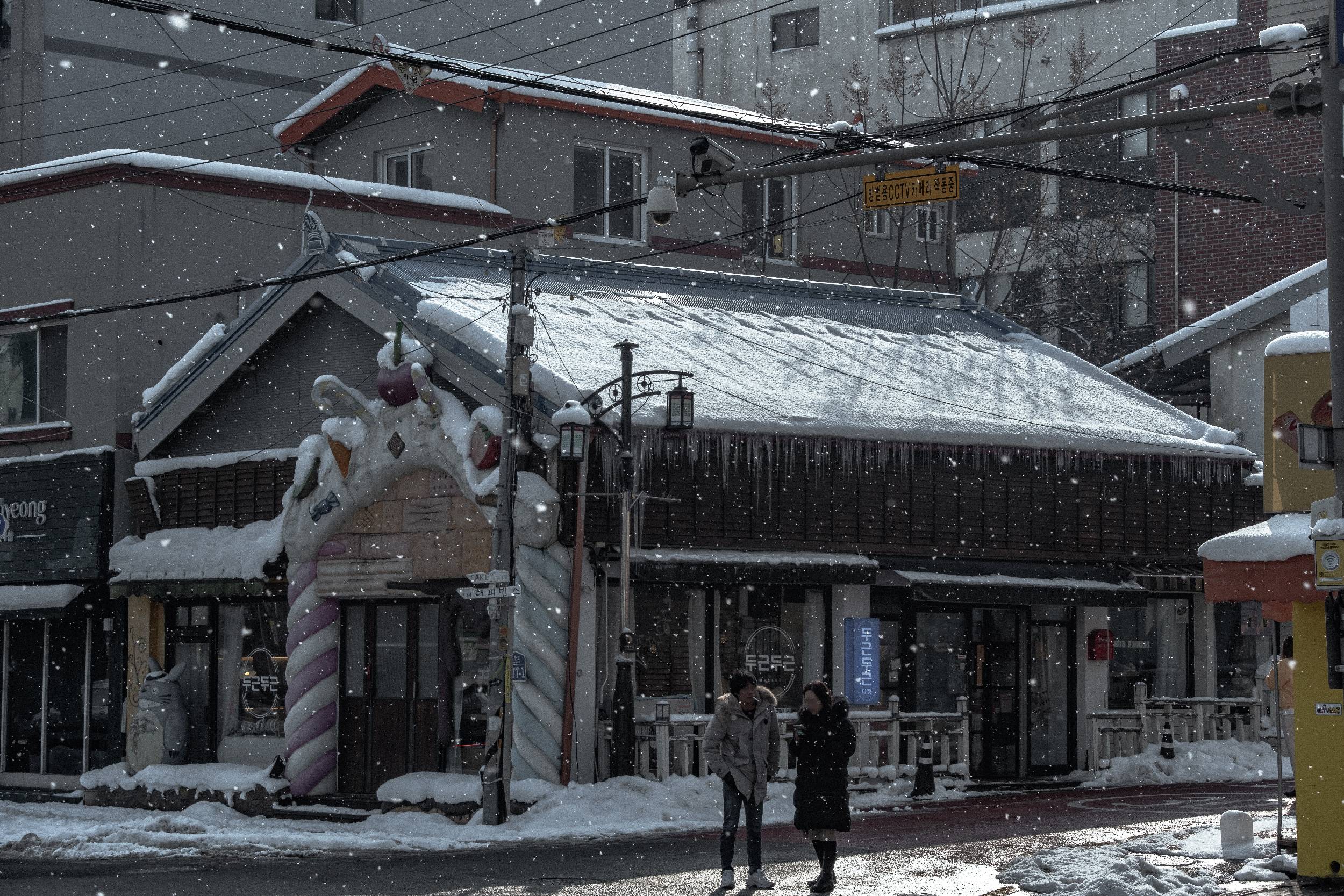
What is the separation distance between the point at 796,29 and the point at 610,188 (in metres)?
24.7

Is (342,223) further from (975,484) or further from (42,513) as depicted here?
(975,484)

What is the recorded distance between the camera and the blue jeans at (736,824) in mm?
15789

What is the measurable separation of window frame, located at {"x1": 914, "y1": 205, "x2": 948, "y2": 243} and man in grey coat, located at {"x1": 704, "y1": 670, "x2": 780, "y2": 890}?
88.3ft

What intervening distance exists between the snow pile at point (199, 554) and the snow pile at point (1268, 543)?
14869 mm

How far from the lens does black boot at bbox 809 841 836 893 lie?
15.2 m

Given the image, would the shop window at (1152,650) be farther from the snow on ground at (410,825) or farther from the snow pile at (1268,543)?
the snow pile at (1268,543)

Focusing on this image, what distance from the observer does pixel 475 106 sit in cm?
3412

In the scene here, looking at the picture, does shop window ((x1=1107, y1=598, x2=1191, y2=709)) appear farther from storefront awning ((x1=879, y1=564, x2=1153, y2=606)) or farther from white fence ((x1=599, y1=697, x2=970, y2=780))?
white fence ((x1=599, y1=697, x2=970, y2=780))

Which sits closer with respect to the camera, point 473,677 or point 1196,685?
point 473,677

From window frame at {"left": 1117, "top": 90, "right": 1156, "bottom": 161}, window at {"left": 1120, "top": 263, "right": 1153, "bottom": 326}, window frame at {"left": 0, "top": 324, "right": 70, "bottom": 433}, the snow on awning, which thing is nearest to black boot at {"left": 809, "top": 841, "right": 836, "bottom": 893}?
the snow on awning

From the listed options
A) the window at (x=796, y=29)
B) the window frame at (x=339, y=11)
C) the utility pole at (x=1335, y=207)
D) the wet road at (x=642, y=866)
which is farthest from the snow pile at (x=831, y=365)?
the window at (x=796, y=29)

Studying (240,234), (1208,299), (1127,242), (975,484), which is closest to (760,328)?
(975,484)

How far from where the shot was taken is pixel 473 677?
2533 cm

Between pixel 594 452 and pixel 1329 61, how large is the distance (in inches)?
473
